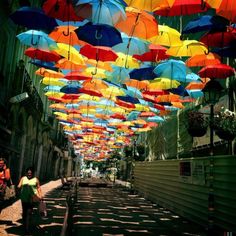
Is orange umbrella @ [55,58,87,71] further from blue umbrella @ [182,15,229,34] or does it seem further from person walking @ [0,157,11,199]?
blue umbrella @ [182,15,229,34]

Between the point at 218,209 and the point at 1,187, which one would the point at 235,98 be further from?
the point at 1,187

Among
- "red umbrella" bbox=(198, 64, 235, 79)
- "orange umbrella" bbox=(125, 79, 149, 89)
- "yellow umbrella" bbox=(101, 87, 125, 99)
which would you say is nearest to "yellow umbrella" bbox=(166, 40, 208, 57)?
"red umbrella" bbox=(198, 64, 235, 79)

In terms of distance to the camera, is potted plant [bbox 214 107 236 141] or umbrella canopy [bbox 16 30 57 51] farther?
potted plant [bbox 214 107 236 141]

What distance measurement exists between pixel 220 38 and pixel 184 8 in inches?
54.2

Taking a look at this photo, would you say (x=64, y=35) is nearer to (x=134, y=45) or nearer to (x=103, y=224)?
(x=134, y=45)

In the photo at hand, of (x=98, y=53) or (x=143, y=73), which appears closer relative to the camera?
(x=98, y=53)

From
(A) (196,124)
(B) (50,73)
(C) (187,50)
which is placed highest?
(B) (50,73)

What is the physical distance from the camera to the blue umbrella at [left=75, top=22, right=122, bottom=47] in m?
8.08

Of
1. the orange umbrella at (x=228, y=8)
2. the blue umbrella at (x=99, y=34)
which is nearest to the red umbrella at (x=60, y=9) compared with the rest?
the blue umbrella at (x=99, y=34)

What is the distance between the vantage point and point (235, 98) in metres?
14.6

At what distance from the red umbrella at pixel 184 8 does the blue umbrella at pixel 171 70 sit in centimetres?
327

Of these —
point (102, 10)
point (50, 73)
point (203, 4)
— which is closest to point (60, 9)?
point (102, 10)

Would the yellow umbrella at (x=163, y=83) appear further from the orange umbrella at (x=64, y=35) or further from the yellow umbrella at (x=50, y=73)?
the yellow umbrella at (x=50, y=73)

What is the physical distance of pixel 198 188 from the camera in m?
12.7
